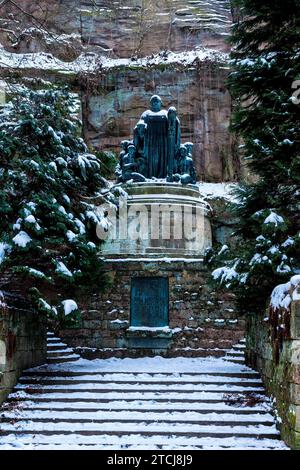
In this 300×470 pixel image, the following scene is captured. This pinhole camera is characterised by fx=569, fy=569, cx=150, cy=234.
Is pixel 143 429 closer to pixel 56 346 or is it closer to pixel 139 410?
pixel 139 410

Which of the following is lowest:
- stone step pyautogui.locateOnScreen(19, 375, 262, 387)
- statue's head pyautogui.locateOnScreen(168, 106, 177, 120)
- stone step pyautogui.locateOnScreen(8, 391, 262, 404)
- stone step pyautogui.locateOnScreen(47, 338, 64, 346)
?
stone step pyautogui.locateOnScreen(8, 391, 262, 404)

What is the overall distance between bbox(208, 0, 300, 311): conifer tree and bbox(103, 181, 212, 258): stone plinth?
365 centimetres

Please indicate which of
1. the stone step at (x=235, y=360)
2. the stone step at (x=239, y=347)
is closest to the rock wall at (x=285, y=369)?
the stone step at (x=235, y=360)

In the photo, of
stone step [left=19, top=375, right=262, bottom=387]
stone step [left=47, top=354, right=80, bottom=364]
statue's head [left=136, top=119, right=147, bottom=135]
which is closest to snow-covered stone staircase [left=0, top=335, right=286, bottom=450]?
stone step [left=19, top=375, right=262, bottom=387]

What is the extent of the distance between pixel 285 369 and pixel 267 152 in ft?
10.5

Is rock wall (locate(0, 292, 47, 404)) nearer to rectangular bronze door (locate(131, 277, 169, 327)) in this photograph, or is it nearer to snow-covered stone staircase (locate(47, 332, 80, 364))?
snow-covered stone staircase (locate(47, 332, 80, 364))

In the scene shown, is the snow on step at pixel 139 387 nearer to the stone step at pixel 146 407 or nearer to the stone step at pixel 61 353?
the stone step at pixel 146 407

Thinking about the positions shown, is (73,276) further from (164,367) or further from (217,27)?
(217,27)

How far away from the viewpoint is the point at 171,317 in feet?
36.9

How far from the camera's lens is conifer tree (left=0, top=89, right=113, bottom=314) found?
337 inches

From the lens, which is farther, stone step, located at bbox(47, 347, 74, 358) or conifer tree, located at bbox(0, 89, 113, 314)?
stone step, located at bbox(47, 347, 74, 358)

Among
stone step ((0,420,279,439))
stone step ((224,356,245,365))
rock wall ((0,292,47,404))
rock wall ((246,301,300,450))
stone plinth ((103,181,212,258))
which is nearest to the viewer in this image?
rock wall ((246,301,300,450))

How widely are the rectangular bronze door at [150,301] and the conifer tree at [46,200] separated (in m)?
1.31

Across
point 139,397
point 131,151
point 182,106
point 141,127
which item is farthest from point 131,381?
point 182,106
